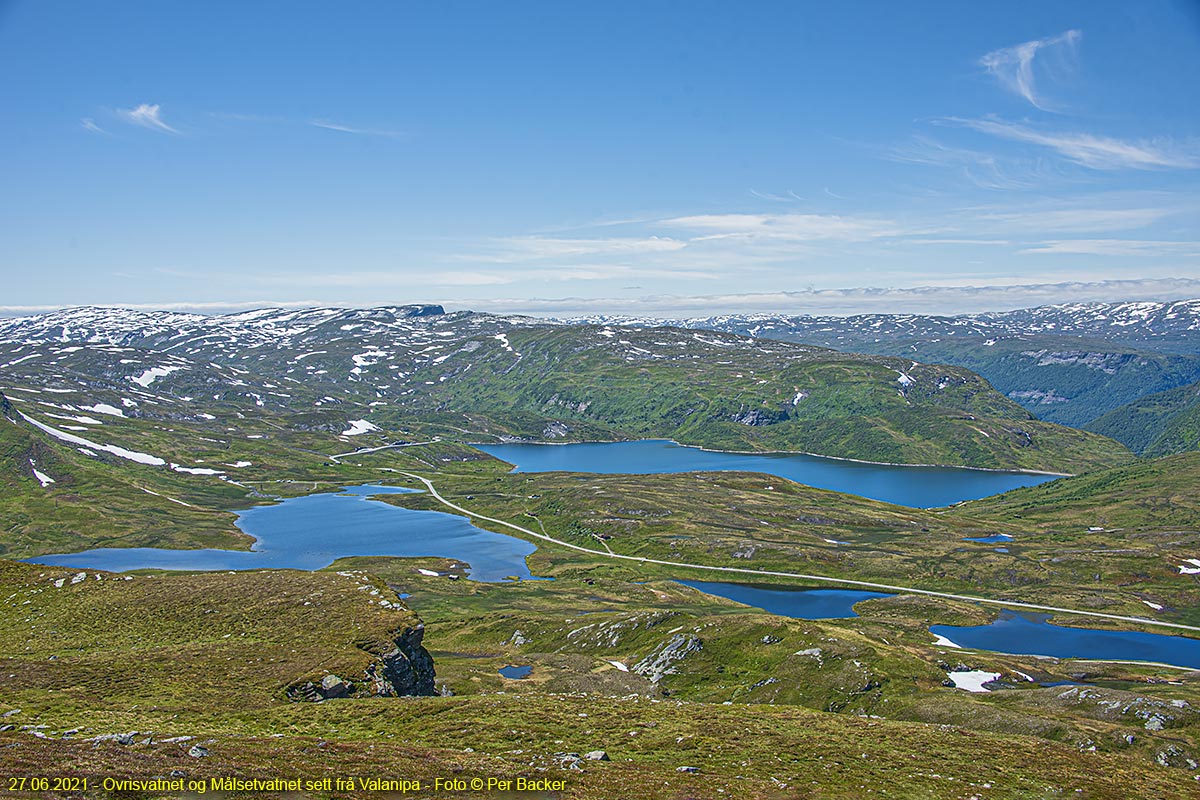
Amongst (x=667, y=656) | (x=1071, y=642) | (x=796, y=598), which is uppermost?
(x=667, y=656)

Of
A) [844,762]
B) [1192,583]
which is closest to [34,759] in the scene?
[844,762]

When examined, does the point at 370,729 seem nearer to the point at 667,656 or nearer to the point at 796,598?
the point at 667,656

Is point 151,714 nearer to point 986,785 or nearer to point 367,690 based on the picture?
point 367,690

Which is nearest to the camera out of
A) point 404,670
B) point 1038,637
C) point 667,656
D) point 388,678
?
point 388,678

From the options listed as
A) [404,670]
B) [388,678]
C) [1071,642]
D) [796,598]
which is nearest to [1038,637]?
[1071,642]

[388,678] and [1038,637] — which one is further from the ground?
[388,678]

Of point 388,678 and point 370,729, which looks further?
point 388,678

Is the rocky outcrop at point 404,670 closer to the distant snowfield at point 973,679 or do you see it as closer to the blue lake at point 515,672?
the blue lake at point 515,672

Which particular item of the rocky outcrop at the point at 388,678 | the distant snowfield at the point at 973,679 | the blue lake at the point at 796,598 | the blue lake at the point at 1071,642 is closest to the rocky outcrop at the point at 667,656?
the distant snowfield at the point at 973,679

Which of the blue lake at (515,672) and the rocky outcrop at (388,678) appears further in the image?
the blue lake at (515,672)
